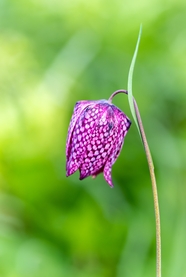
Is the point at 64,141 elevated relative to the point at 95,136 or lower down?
elevated

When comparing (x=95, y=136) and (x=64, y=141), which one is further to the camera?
(x=64, y=141)

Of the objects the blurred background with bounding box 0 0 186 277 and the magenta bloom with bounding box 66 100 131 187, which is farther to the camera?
the blurred background with bounding box 0 0 186 277

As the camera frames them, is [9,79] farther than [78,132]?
Yes

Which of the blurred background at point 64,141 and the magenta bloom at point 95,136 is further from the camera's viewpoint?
the blurred background at point 64,141

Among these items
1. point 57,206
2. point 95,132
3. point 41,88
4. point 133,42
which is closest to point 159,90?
point 133,42

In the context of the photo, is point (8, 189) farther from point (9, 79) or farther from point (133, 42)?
point (133, 42)
